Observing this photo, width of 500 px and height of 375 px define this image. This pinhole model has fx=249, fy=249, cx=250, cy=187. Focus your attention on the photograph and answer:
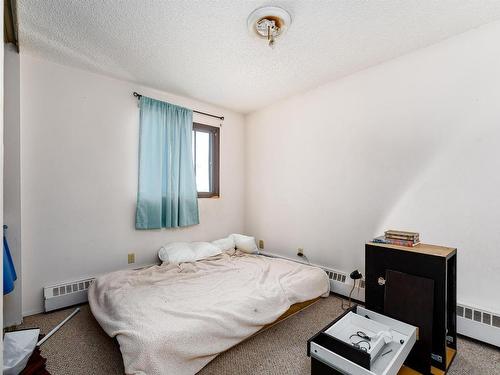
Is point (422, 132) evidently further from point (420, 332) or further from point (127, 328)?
point (127, 328)

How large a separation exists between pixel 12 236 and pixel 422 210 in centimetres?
342

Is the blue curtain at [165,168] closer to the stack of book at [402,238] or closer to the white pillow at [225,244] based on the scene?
the white pillow at [225,244]

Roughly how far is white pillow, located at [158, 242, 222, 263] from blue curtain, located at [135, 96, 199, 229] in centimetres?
26

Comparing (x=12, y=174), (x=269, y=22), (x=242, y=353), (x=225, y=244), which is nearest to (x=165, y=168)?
(x=225, y=244)

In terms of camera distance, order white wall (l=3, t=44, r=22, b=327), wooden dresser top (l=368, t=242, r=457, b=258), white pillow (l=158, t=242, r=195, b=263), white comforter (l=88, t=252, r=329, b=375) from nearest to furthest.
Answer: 1. white comforter (l=88, t=252, r=329, b=375)
2. wooden dresser top (l=368, t=242, r=457, b=258)
3. white wall (l=3, t=44, r=22, b=327)
4. white pillow (l=158, t=242, r=195, b=263)

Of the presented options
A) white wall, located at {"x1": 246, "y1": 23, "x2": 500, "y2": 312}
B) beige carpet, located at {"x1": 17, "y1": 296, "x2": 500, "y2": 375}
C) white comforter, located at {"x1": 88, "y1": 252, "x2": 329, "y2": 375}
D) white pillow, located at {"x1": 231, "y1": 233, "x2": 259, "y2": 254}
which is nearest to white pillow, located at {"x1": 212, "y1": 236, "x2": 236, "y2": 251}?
white pillow, located at {"x1": 231, "y1": 233, "x2": 259, "y2": 254}

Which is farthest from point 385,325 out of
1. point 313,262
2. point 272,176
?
point 272,176

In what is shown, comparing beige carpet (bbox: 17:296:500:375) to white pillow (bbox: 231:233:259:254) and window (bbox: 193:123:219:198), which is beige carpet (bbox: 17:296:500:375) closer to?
white pillow (bbox: 231:233:259:254)

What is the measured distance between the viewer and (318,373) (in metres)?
1.32

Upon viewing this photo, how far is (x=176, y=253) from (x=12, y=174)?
1584 mm

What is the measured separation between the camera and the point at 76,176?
96.6 inches

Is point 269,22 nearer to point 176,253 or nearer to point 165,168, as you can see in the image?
point 165,168

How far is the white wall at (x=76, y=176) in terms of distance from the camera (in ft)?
7.31

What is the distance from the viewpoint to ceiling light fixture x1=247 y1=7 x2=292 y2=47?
171cm
